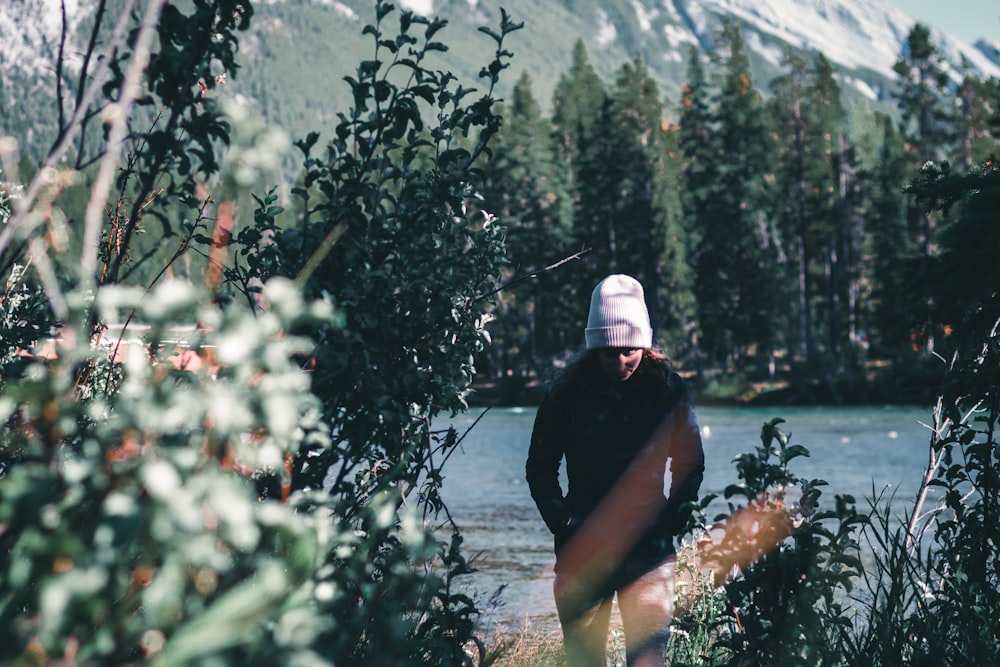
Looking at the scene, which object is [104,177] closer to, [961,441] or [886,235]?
[961,441]

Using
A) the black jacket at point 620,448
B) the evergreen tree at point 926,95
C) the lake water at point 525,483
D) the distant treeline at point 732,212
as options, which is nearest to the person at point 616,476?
the black jacket at point 620,448

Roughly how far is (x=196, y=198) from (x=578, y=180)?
47.6 meters

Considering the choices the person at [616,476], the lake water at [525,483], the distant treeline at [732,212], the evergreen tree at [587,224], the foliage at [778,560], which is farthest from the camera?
the evergreen tree at [587,224]

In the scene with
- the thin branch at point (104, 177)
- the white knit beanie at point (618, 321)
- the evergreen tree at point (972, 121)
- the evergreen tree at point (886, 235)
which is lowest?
the white knit beanie at point (618, 321)

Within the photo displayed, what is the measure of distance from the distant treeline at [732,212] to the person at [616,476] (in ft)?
135

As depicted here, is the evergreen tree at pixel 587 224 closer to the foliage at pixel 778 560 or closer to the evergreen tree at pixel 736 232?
the evergreen tree at pixel 736 232

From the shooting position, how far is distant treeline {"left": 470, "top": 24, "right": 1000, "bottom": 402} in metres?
47.1

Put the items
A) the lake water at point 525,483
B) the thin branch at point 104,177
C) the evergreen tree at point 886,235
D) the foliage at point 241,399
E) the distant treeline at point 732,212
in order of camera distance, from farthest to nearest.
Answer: the distant treeline at point 732,212 → the evergreen tree at point 886,235 → the lake water at point 525,483 → the thin branch at point 104,177 → the foliage at point 241,399

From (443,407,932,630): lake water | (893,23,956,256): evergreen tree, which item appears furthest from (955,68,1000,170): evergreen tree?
(443,407,932,630): lake water

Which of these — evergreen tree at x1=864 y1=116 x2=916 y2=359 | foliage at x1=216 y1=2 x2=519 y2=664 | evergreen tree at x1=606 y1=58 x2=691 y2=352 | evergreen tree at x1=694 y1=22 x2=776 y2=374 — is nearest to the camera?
foliage at x1=216 y1=2 x2=519 y2=664

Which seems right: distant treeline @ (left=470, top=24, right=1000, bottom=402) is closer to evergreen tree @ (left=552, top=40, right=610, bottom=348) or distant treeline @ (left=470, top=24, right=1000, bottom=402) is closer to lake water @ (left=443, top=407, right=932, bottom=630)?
evergreen tree @ (left=552, top=40, right=610, bottom=348)

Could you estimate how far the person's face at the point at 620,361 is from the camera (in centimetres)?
367

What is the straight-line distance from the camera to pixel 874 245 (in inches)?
1859

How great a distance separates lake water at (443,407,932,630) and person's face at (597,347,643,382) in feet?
2.78
